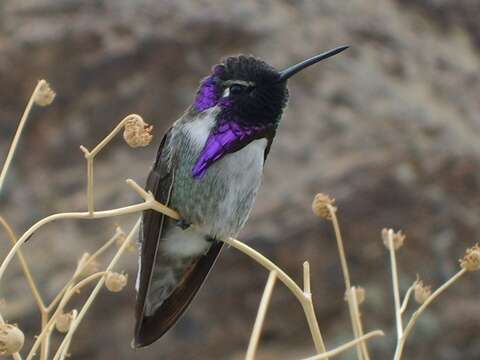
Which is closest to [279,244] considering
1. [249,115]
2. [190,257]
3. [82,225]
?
[82,225]

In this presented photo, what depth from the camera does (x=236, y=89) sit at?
6.44 ft

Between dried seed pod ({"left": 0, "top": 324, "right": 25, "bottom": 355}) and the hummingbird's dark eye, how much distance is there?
102cm

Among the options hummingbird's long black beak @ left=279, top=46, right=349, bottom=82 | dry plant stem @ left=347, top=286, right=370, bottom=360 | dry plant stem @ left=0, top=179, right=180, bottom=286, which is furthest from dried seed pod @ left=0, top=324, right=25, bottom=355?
hummingbird's long black beak @ left=279, top=46, right=349, bottom=82

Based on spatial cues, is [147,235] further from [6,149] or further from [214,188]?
[6,149]

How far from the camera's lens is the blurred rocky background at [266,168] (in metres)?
4.23

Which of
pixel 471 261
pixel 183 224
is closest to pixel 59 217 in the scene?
pixel 471 261

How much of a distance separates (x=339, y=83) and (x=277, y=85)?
276 cm

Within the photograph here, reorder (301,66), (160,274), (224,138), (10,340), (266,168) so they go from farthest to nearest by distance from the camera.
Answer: (266,168) < (160,274) < (224,138) < (301,66) < (10,340)

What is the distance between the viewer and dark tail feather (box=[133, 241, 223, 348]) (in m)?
2.01

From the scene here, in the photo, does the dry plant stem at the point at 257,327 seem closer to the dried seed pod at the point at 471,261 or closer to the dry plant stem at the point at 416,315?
the dry plant stem at the point at 416,315

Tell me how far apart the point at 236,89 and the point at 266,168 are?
95.1 inches

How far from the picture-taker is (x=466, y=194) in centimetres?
448

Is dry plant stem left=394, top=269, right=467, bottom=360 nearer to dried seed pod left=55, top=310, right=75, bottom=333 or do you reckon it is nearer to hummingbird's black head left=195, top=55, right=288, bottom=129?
dried seed pod left=55, top=310, right=75, bottom=333

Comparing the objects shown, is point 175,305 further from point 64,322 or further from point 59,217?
point 59,217
